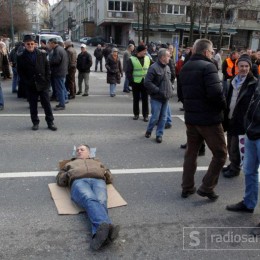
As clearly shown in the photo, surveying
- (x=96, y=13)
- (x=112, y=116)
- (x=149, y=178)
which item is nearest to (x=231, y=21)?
(x=96, y=13)

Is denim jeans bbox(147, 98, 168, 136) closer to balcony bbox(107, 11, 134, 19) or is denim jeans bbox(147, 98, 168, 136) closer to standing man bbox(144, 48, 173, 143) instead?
standing man bbox(144, 48, 173, 143)

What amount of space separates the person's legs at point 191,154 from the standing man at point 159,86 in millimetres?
2470

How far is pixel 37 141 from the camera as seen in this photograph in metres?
6.87

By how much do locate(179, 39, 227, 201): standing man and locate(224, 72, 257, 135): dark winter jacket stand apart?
431 millimetres

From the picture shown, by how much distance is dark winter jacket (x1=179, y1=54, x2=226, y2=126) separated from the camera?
13.3 feet

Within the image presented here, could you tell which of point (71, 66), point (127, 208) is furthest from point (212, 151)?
point (71, 66)

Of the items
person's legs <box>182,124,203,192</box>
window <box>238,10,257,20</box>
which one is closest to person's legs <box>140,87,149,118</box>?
person's legs <box>182,124,203,192</box>

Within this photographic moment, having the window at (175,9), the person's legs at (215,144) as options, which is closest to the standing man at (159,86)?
the person's legs at (215,144)

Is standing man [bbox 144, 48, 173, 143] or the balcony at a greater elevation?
the balcony

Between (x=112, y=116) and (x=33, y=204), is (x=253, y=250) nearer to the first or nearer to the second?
(x=33, y=204)

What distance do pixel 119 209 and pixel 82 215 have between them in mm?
456

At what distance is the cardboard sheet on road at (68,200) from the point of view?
4133 millimetres

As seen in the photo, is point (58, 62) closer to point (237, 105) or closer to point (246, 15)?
point (237, 105)

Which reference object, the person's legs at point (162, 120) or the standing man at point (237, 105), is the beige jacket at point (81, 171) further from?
the person's legs at point (162, 120)
